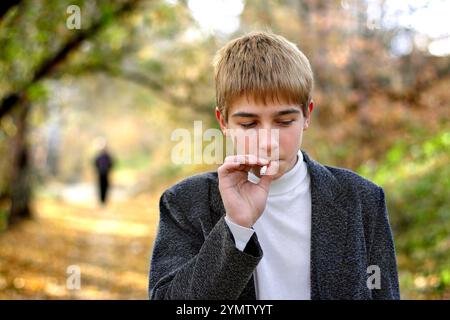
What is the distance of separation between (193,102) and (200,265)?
1291 centimetres

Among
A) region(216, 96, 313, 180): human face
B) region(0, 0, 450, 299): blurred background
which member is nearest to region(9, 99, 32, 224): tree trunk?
region(0, 0, 450, 299): blurred background

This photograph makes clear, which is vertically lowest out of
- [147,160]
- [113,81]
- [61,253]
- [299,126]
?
[299,126]

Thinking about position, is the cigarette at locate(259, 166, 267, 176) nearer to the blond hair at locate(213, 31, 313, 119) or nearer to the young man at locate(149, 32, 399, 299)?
the young man at locate(149, 32, 399, 299)

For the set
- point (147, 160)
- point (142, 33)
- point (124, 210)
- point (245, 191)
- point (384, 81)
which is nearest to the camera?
point (245, 191)

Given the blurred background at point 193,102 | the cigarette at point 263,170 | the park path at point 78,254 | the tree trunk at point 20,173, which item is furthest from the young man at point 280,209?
the tree trunk at point 20,173

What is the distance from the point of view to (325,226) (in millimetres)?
2096

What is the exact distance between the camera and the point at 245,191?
1.91 meters

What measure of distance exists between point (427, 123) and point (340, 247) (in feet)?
31.7

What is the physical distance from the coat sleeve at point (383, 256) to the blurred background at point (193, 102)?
3502 mm

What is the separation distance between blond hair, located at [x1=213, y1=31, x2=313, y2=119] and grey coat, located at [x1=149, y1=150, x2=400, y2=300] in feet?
1.02

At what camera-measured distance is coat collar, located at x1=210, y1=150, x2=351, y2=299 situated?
6.64 ft
